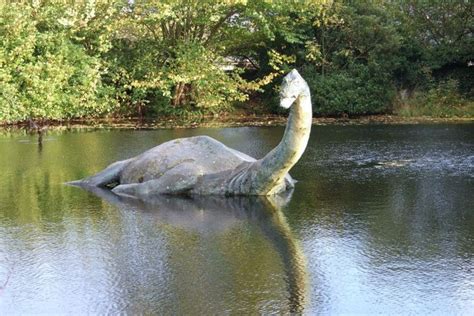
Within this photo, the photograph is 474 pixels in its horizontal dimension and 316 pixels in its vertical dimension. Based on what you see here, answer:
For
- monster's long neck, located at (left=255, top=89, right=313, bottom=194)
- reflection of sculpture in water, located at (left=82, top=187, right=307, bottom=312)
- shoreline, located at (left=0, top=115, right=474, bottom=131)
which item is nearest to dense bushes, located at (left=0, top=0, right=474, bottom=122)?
shoreline, located at (left=0, top=115, right=474, bottom=131)

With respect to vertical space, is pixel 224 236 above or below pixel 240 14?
below

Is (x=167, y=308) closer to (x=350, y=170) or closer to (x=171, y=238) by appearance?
(x=171, y=238)

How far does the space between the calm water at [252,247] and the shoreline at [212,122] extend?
343 inches

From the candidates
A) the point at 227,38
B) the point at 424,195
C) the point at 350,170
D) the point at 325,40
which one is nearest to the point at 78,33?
the point at 227,38

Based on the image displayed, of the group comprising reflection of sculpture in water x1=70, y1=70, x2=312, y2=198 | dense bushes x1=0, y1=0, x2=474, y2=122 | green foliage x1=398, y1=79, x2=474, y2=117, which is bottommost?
reflection of sculpture in water x1=70, y1=70, x2=312, y2=198

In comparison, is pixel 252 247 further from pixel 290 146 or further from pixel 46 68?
pixel 46 68

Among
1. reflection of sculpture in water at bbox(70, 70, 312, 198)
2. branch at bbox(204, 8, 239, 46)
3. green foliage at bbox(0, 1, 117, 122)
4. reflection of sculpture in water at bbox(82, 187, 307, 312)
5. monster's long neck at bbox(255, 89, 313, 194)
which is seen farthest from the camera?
branch at bbox(204, 8, 239, 46)

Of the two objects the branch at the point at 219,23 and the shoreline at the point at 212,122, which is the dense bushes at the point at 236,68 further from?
the shoreline at the point at 212,122

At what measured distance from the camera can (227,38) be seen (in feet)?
80.4

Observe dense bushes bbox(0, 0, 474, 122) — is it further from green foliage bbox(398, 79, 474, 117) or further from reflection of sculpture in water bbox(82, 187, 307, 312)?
reflection of sculpture in water bbox(82, 187, 307, 312)

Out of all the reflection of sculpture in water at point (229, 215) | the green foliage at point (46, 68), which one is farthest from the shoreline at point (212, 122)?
the reflection of sculpture in water at point (229, 215)

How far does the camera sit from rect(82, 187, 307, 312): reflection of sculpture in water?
5.48m

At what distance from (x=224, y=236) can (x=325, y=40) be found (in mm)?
17837

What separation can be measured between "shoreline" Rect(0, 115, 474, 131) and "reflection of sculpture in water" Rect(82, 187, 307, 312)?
35.2 ft
